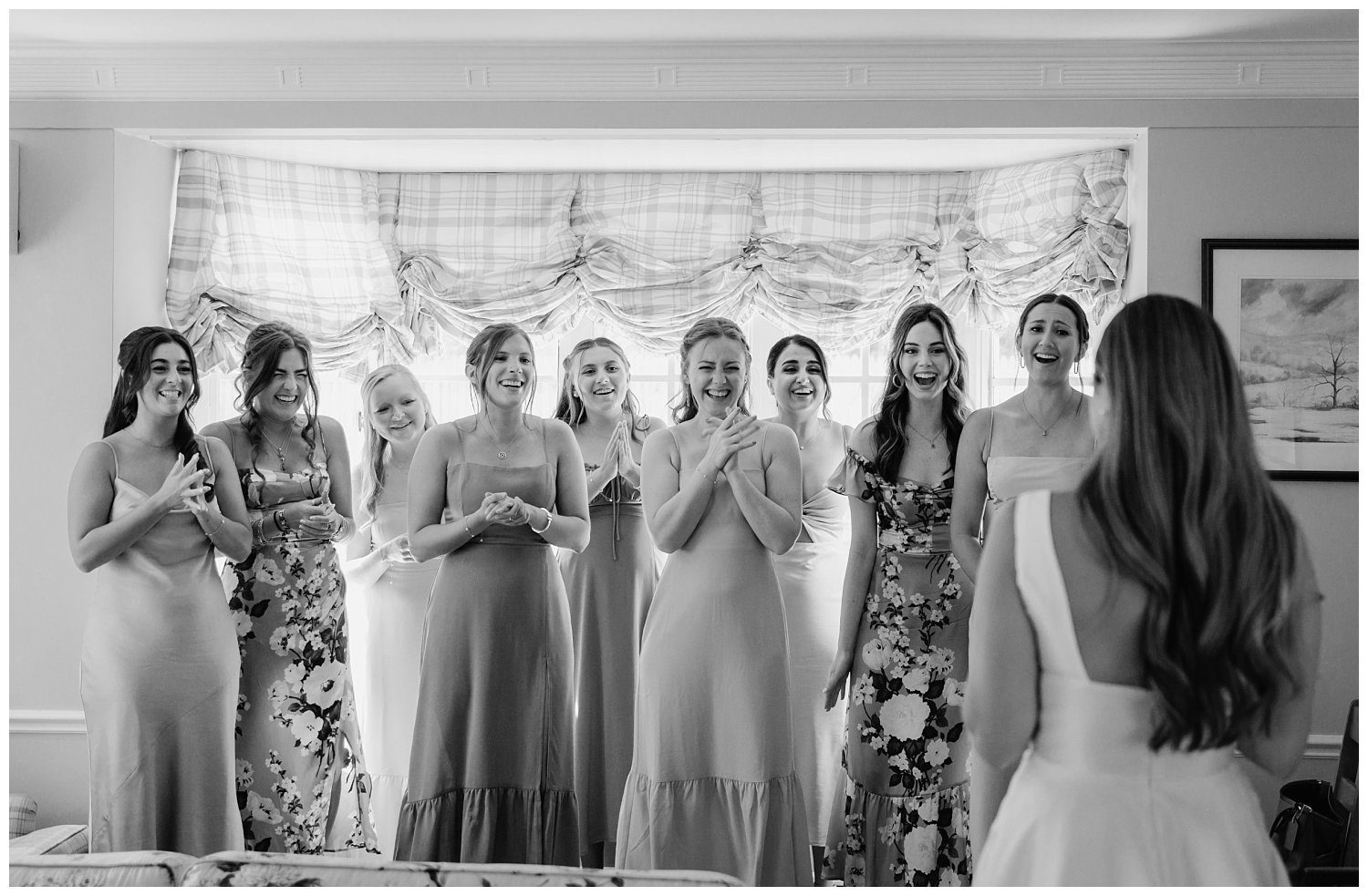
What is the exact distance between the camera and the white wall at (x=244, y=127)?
123 inches

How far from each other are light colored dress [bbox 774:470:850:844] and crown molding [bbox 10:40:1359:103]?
1.41m

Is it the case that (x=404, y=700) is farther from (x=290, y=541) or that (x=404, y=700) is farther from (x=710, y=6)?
(x=710, y=6)

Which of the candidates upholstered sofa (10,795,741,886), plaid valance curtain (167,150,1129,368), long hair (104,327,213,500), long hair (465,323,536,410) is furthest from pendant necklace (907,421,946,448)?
long hair (104,327,213,500)

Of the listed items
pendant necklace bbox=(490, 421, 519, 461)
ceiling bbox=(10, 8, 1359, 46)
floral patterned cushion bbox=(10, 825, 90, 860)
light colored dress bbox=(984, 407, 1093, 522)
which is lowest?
floral patterned cushion bbox=(10, 825, 90, 860)

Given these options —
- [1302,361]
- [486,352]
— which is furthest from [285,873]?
Result: [1302,361]

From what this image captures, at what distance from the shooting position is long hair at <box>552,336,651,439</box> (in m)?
3.34

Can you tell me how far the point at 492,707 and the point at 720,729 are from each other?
25.8 inches

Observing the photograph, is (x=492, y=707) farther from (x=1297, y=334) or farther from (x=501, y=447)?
(x=1297, y=334)

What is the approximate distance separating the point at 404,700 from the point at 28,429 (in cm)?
156

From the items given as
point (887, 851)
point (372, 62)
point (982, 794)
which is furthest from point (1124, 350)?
point (372, 62)

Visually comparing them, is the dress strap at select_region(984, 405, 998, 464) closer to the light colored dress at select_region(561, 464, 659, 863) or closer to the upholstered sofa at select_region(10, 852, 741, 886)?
the light colored dress at select_region(561, 464, 659, 863)

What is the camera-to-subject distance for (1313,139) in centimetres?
312

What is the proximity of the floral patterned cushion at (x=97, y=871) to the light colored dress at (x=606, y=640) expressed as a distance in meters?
1.70

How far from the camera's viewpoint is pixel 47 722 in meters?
3.19
